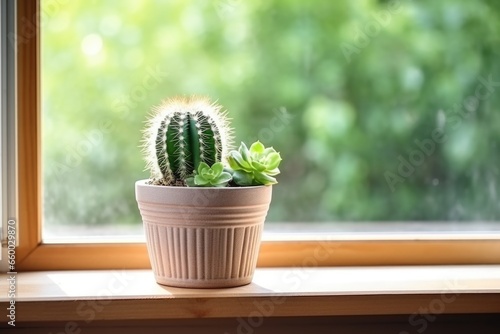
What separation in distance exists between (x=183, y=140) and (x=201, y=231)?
156 mm

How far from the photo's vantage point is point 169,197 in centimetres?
129

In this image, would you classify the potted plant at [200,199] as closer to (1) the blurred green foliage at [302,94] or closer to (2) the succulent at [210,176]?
(2) the succulent at [210,176]

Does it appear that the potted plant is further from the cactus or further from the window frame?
the window frame

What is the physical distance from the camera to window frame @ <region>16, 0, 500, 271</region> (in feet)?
4.73

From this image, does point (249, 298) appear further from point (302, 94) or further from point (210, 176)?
point (302, 94)

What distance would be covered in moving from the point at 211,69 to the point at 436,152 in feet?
1.66

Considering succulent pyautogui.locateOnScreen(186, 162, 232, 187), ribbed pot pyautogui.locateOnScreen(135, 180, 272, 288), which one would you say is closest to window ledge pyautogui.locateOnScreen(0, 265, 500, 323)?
ribbed pot pyautogui.locateOnScreen(135, 180, 272, 288)

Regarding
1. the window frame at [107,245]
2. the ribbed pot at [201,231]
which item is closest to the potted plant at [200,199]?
the ribbed pot at [201,231]

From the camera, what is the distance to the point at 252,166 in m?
1.34

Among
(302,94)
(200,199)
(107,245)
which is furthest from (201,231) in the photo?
(302,94)

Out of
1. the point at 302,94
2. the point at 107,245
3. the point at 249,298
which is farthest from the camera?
the point at 302,94

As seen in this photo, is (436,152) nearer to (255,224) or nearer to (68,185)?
(255,224)

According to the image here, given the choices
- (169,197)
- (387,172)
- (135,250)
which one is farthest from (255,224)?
(387,172)

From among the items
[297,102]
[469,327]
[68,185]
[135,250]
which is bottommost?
[469,327]
